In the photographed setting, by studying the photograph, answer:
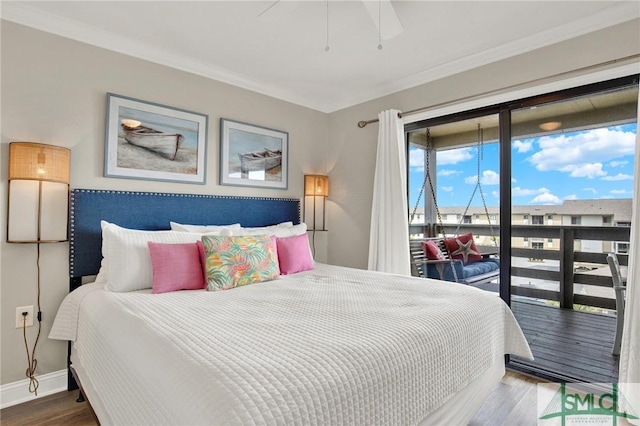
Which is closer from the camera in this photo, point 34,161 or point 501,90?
point 34,161

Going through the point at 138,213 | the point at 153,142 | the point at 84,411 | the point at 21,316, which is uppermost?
the point at 153,142

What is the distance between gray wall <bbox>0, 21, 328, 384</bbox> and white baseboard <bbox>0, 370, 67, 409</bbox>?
0.12 feet

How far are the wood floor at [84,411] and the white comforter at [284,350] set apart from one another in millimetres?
298

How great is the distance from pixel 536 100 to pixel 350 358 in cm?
248

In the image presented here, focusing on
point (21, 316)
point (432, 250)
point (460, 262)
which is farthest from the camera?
point (432, 250)

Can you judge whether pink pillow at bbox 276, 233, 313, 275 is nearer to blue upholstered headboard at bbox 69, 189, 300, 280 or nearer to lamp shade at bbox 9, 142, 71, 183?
blue upholstered headboard at bbox 69, 189, 300, 280

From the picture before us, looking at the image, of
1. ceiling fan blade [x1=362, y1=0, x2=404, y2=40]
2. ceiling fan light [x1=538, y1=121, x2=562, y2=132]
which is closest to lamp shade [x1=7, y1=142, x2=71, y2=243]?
ceiling fan blade [x1=362, y1=0, x2=404, y2=40]

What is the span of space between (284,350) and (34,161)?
202 cm

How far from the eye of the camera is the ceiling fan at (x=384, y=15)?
1.81 m

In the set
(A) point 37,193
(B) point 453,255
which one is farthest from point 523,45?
(A) point 37,193

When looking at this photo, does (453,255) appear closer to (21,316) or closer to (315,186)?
(315,186)

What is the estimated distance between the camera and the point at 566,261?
2.55 meters

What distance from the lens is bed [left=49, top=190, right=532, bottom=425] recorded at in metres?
0.95

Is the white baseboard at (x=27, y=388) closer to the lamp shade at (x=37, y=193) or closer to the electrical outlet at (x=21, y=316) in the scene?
the electrical outlet at (x=21, y=316)
